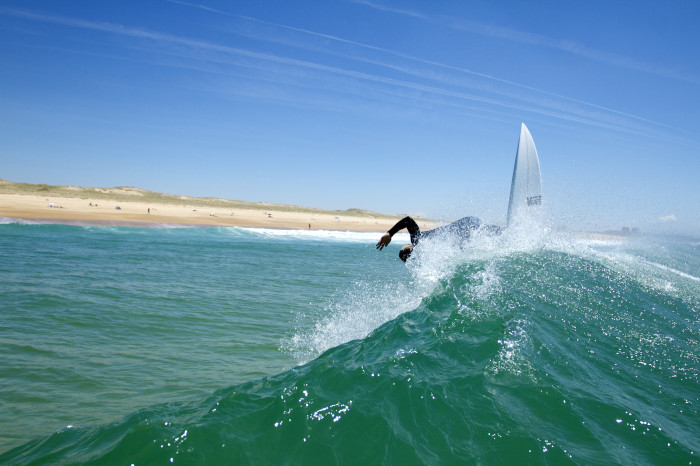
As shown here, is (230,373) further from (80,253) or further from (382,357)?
(80,253)

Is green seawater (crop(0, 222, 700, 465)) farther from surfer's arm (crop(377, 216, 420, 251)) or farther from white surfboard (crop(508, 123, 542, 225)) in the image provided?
white surfboard (crop(508, 123, 542, 225))

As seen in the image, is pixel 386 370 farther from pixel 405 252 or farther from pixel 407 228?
pixel 407 228

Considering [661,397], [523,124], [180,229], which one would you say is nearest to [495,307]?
[661,397]

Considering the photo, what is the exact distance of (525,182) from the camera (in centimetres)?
1562

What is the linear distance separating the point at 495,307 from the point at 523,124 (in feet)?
45.5

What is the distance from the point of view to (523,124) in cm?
1644

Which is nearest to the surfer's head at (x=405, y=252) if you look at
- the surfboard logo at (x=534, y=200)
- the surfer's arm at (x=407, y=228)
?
the surfer's arm at (x=407, y=228)

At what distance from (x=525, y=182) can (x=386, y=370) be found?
1415 cm

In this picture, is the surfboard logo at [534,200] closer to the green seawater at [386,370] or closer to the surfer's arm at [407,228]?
the green seawater at [386,370]

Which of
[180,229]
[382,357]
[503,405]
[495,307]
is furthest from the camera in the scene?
[180,229]

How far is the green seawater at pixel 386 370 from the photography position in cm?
275

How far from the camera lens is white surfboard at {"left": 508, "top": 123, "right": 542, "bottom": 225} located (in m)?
15.2

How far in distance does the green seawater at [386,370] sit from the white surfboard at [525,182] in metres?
5.64

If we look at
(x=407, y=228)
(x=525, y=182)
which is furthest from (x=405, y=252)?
(x=525, y=182)
